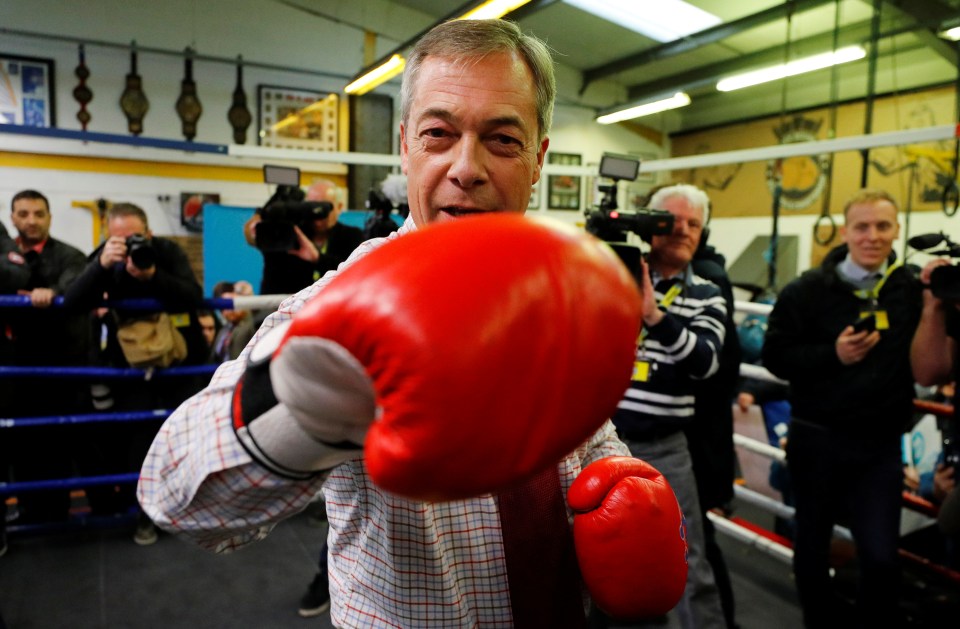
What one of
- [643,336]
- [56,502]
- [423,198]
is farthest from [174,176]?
[423,198]

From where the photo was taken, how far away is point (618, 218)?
76.7 inches

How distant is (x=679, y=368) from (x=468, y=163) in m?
1.38

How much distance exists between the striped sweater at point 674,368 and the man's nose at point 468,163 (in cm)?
123

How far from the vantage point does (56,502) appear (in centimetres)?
290

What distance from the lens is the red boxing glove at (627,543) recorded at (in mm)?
780

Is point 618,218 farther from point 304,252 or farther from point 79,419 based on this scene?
point 79,419

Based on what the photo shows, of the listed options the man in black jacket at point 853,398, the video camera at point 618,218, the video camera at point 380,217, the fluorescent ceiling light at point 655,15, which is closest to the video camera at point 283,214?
the video camera at point 380,217

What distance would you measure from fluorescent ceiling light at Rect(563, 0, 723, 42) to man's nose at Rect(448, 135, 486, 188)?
6789mm

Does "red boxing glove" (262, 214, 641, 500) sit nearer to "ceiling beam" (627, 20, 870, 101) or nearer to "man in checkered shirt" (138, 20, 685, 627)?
"man in checkered shirt" (138, 20, 685, 627)

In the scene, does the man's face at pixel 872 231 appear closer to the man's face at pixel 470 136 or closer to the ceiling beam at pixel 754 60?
the man's face at pixel 470 136

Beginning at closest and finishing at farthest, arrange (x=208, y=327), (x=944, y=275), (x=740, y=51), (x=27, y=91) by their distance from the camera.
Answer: (x=944, y=275) → (x=208, y=327) → (x=27, y=91) → (x=740, y=51)

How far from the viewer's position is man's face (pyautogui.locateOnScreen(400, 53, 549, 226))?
785 mm

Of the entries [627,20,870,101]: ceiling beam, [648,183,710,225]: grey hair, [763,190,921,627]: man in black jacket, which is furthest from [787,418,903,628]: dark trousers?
[627,20,870,101]: ceiling beam

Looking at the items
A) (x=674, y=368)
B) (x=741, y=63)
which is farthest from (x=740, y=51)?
(x=674, y=368)
